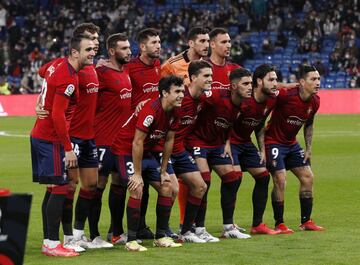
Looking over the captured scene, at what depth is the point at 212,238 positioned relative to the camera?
12172 mm

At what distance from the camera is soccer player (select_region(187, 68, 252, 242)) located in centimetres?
1258

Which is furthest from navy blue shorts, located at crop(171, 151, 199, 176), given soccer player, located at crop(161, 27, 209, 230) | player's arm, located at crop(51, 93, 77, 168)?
player's arm, located at crop(51, 93, 77, 168)

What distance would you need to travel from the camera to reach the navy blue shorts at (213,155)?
41.6 ft

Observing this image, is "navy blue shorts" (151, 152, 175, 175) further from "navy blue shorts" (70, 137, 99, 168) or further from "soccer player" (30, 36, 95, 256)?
"soccer player" (30, 36, 95, 256)

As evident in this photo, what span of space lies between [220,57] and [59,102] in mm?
2961

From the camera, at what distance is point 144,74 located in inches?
508

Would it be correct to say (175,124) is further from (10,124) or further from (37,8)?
(37,8)

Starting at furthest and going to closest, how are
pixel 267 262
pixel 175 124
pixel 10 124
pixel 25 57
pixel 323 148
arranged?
pixel 25 57, pixel 10 124, pixel 323 148, pixel 175 124, pixel 267 262

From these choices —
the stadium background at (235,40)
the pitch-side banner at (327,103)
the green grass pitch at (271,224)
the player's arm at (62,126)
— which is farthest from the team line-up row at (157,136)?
the pitch-side banner at (327,103)

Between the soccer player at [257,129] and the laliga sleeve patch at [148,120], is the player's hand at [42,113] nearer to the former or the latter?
the laliga sleeve patch at [148,120]

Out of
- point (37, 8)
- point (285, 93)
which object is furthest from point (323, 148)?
point (37, 8)

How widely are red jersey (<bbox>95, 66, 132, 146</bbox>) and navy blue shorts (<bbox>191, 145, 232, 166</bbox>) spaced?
989 mm

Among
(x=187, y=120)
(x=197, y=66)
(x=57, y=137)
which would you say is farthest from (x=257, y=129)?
(x=57, y=137)

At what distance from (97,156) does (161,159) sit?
76cm
